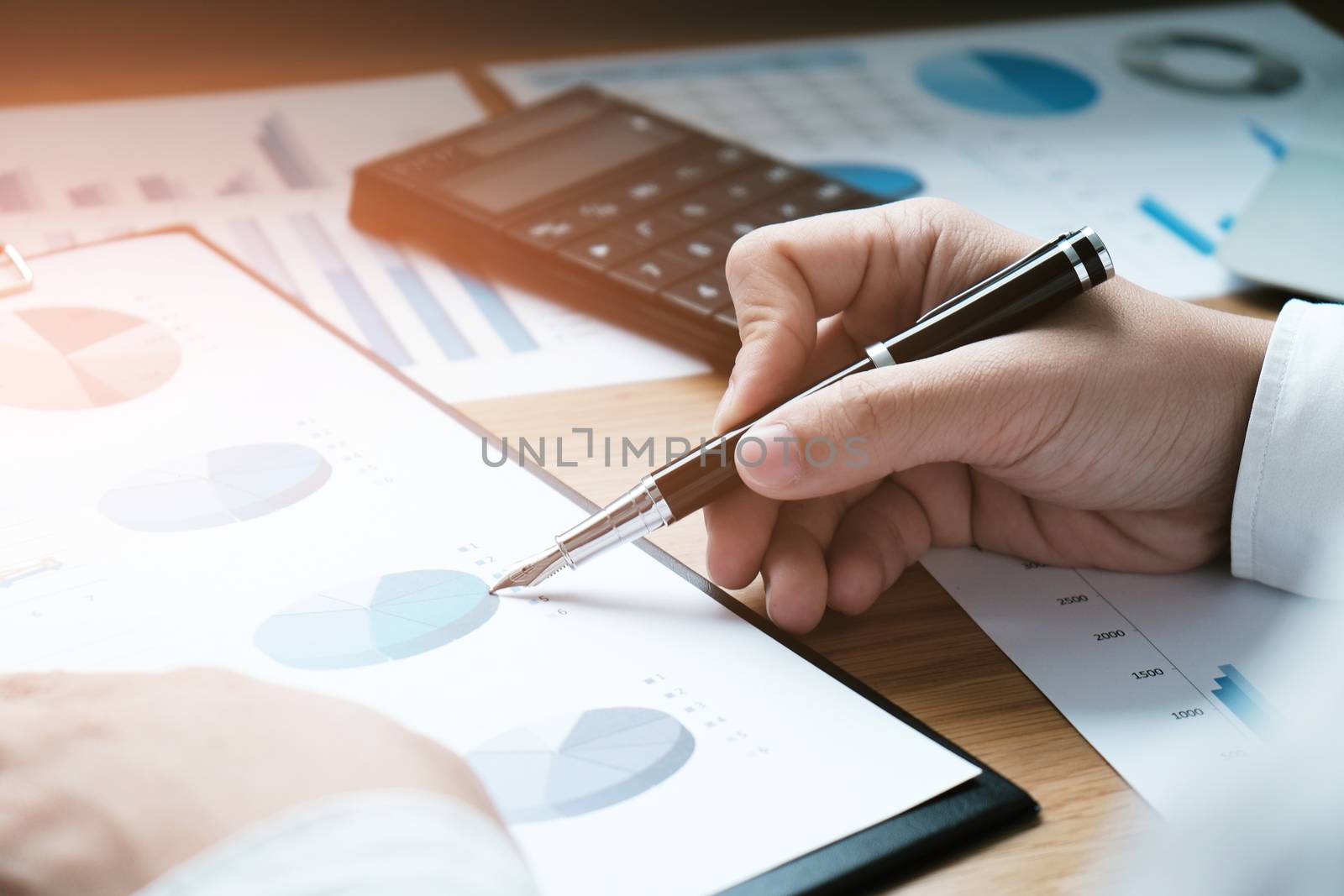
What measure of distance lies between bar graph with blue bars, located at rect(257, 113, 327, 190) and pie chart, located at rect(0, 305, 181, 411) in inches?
9.3

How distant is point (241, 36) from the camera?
93cm

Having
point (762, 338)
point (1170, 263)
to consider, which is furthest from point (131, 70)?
point (1170, 263)

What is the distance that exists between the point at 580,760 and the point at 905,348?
0.20 metres

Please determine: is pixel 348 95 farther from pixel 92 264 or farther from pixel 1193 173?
pixel 1193 173

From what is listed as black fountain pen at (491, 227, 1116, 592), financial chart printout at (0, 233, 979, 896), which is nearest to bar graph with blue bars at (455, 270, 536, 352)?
financial chart printout at (0, 233, 979, 896)

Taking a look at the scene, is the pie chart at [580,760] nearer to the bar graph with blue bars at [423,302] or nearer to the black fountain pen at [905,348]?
the black fountain pen at [905,348]

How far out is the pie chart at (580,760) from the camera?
15.1 inches

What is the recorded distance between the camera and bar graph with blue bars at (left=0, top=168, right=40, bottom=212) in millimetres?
729

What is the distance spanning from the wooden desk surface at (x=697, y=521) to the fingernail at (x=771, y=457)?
6 centimetres

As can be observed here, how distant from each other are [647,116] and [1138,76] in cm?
45

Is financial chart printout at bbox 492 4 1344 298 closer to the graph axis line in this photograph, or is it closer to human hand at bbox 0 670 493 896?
the graph axis line

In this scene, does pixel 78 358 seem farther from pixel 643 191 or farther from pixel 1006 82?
pixel 1006 82

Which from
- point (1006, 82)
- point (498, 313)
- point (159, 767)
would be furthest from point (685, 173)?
point (159, 767)

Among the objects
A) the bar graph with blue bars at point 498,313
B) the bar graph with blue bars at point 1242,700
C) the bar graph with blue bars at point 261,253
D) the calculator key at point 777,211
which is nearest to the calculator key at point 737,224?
the calculator key at point 777,211
